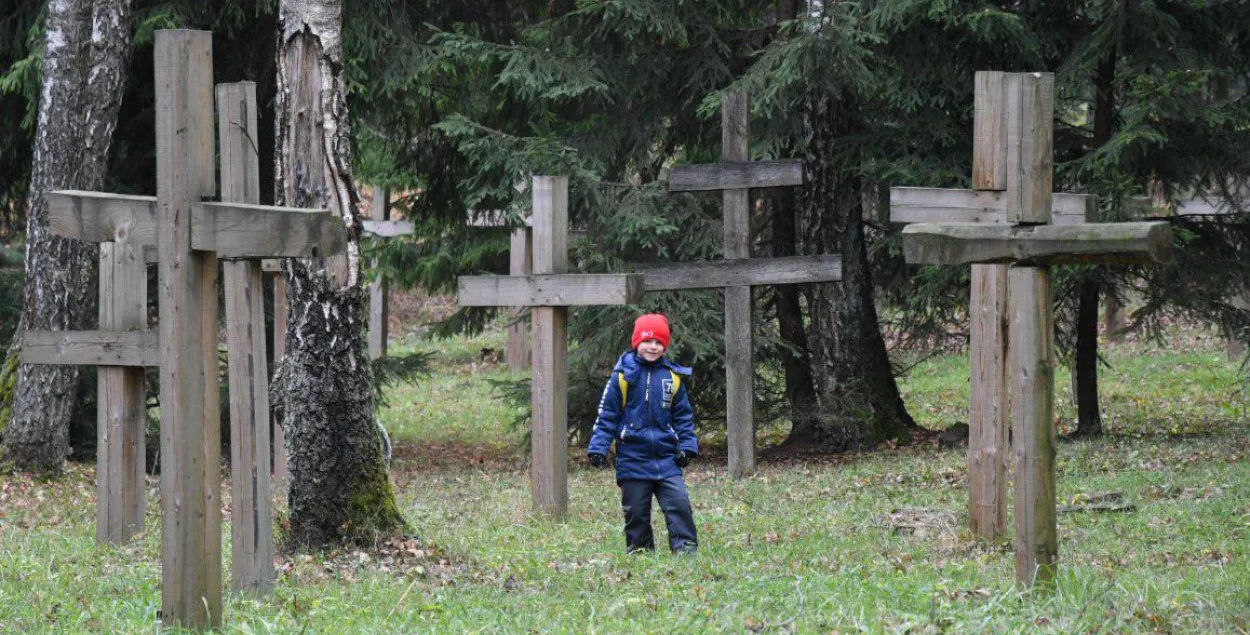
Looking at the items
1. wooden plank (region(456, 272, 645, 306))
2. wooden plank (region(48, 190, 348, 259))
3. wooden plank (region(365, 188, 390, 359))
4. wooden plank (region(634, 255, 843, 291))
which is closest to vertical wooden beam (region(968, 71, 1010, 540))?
wooden plank (region(456, 272, 645, 306))

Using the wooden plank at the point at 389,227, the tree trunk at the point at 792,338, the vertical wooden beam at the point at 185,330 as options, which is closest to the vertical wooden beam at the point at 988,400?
the vertical wooden beam at the point at 185,330

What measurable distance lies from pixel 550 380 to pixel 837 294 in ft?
17.9

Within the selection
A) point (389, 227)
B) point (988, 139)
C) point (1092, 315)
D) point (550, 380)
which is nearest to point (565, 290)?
point (550, 380)

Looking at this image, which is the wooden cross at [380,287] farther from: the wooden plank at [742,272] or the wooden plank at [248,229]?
the wooden plank at [248,229]

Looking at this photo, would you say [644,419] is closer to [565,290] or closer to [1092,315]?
[565,290]

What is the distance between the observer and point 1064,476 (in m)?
12.3

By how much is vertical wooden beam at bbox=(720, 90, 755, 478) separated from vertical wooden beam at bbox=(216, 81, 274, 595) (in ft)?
22.4

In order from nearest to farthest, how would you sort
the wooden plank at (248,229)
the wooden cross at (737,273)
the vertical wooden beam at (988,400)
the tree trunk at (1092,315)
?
1. the wooden plank at (248,229)
2. the vertical wooden beam at (988,400)
3. the wooden cross at (737,273)
4. the tree trunk at (1092,315)

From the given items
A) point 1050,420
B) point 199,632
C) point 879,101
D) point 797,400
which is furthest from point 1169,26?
point 199,632

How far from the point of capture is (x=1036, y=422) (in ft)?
21.5

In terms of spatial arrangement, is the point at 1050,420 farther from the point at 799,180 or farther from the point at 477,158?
the point at 477,158

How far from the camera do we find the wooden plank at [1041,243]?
599 cm

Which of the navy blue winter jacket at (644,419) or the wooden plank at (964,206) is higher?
the wooden plank at (964,206)

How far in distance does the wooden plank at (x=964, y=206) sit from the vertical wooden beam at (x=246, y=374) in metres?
4.22
